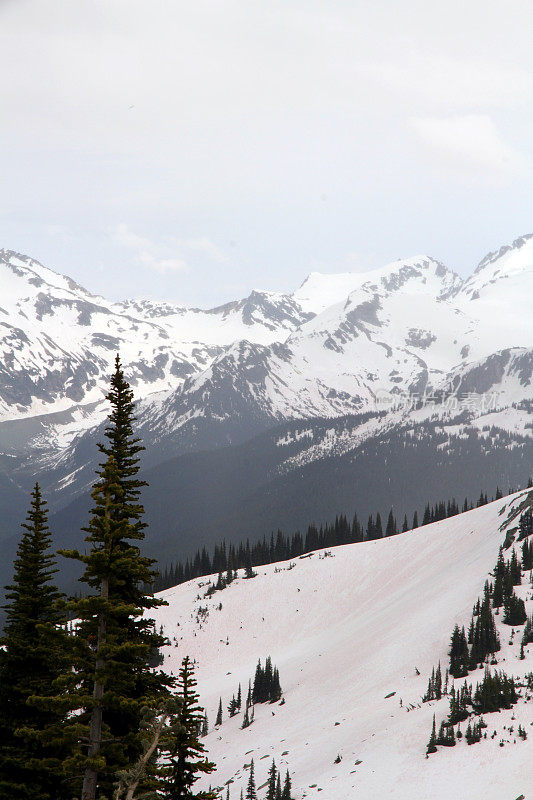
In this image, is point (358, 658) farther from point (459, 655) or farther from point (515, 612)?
point (515, 612)

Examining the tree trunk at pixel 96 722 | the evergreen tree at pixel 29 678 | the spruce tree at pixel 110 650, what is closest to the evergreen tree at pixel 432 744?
the evergreen tree at pixel 29 678

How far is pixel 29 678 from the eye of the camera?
2778 cm

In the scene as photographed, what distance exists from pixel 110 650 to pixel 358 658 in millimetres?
80176

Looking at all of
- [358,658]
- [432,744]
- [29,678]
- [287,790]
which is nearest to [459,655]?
[432,744]

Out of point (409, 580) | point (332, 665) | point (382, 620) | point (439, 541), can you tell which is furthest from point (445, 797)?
point (439, 541)

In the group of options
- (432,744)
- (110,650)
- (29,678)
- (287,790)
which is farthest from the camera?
(287,790)

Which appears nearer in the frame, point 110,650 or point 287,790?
point 110,650

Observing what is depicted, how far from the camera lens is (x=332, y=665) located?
96250 millimetres

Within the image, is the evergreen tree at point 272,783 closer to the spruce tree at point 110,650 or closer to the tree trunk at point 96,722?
the spruce tree at point 110,650

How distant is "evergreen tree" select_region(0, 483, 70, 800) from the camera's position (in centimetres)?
2552

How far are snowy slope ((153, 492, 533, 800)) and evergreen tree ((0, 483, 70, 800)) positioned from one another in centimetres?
2990

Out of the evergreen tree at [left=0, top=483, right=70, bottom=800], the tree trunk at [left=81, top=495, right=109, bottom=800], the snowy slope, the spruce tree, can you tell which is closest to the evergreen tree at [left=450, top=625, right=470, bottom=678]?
the snowy slope

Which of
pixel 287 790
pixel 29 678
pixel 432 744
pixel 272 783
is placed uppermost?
pixel 29 678

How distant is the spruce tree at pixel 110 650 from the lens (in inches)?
733
